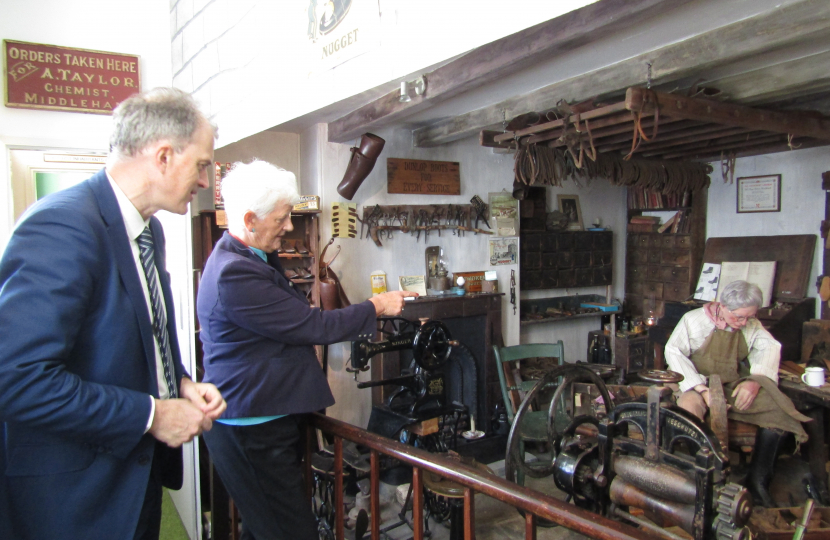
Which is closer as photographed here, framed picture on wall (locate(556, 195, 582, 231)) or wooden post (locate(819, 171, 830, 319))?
wooden post (locate(819, 171, 830, 319))

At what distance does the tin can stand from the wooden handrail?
106 inches

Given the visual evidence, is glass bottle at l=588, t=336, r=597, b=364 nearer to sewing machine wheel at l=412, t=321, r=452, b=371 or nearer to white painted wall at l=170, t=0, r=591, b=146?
sewing machine wheel at l=412, t=321, r=452, b=371

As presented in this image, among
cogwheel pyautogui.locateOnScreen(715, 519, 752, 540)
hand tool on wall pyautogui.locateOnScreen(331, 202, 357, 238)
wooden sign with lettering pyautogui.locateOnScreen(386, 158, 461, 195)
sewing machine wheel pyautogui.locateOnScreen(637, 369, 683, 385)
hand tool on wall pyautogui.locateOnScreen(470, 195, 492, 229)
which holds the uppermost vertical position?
wooden sign with lettering pyautogui.locateOnScreen(386, 158, 461, 195)

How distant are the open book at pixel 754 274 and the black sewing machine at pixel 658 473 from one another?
4217 millimetres

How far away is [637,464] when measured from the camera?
1616 millimetres

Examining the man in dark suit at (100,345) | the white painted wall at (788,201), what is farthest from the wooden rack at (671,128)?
the man in dark suit at (100,345)

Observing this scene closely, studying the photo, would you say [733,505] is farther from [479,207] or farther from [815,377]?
[479,207]

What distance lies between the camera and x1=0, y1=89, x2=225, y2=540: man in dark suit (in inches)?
39.6

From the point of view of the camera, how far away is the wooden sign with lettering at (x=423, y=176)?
4.55 m

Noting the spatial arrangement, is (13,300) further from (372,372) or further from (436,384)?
(372,372)

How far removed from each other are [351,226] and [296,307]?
253cm

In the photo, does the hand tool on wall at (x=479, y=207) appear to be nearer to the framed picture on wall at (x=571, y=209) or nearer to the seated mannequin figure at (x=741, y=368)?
the framed picture on wall at (x=571, y=209)

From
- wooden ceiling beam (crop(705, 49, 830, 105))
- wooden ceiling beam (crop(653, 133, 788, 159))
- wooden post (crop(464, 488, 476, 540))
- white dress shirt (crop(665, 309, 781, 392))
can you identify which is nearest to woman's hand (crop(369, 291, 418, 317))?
wooden post (crop(464, 488, 476, 540))

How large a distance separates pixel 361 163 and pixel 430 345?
170 centimetres
